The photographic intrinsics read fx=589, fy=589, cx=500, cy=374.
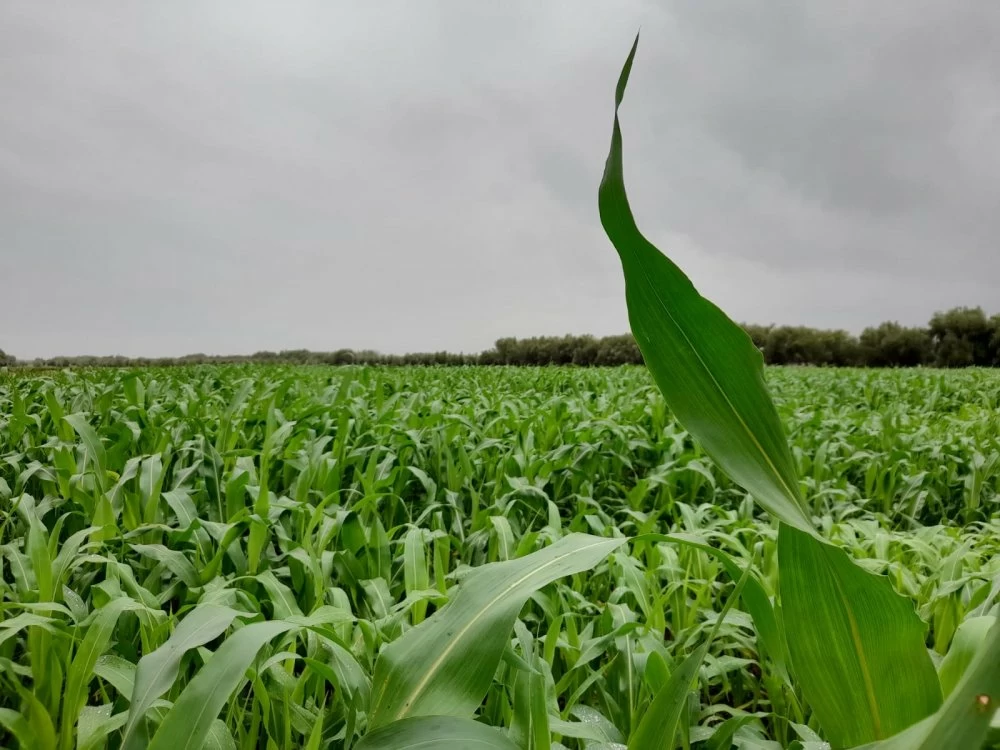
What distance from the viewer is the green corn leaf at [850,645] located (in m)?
0.69

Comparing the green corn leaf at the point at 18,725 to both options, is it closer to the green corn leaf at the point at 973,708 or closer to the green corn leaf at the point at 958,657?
the green corn leaf at the point at 973,708

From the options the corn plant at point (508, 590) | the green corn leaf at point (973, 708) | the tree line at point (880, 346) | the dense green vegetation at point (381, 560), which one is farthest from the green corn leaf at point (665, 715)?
the tree line at point (880, 346)

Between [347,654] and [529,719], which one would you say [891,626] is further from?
[347,654]

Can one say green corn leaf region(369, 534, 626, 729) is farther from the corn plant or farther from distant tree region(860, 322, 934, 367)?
distant tree region(860, 322, 934, 367)

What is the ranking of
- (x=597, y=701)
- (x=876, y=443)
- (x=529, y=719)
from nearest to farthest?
(x=529, y=719)
(x=597, y=701)
(x=876, y=443)

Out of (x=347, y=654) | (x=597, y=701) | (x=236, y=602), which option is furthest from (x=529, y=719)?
(x=236, y=602)

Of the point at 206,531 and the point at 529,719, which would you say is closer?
the point at 529,719

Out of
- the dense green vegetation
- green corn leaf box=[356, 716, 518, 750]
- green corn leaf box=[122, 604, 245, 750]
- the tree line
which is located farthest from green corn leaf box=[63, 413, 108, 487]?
the tree line

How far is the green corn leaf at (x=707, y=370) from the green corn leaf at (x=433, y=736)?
0.42 m

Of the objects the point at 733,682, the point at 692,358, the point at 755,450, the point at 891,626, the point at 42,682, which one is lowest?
the point at 733,682

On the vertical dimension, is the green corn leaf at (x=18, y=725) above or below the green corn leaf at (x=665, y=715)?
below

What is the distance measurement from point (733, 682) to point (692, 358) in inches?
45.5

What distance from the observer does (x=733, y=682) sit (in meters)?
1.46

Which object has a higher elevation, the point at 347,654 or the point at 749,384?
the point at 749,384
